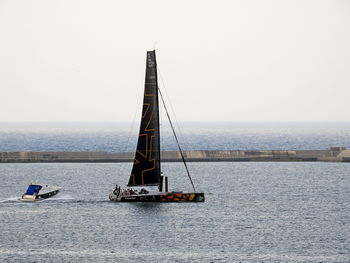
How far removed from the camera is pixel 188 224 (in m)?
71.3

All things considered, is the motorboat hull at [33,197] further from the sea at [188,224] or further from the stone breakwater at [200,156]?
the stone breakwater at [200,156]

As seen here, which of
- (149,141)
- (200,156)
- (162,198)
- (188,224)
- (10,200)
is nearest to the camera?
(188,224)

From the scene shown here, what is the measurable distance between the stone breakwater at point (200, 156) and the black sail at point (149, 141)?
6813cm

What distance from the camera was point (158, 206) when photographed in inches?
3201

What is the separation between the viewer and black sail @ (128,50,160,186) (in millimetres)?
81625

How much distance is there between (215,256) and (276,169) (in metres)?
84.2

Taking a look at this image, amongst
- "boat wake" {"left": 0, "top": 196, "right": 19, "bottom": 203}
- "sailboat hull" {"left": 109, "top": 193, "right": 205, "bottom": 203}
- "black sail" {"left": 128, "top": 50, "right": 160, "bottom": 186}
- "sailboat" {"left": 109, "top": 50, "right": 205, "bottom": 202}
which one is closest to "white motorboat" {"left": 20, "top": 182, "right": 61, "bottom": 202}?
"boat wake" {"left": 0, "top": 196, "right": 19, "bottom": 203}

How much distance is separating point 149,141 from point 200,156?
72989 millimetres

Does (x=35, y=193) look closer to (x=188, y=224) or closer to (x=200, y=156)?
(x=188, y=224)

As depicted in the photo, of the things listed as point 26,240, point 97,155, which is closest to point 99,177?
point 97,155

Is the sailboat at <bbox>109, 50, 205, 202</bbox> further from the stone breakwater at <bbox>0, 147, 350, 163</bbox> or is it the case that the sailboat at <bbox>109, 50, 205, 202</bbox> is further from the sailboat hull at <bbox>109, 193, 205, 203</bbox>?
the stone breakwater at <bbox>0, 147, 350, 163</bbox>

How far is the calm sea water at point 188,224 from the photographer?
58688 mm

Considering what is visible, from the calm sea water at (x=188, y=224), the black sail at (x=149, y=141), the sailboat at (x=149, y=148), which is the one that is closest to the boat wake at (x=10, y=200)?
the calm sea water at (x=188, y=224)

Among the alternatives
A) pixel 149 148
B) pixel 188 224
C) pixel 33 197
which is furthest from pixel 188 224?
pixel 33 197
